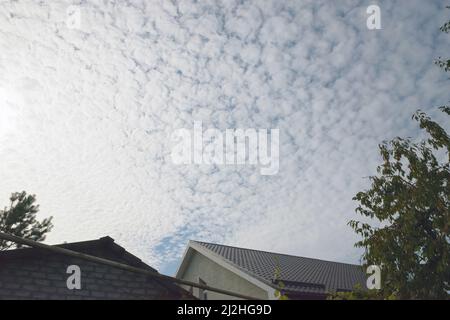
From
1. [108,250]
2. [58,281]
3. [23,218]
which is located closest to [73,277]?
[58,281]

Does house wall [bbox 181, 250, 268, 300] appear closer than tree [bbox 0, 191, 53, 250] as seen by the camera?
Yes

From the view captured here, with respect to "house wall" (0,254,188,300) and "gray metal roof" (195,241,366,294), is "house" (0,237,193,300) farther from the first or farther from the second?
"gray metal roof" (195,241,366,294)

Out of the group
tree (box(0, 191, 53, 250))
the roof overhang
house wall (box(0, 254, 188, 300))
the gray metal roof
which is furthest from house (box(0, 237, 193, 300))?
tree (box(0, 191, 53, 250))

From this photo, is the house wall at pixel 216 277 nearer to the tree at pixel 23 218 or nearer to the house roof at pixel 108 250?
the house roof at pixel 108 250

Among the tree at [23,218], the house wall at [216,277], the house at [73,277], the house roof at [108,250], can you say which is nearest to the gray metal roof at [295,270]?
the house wall at [216,277]

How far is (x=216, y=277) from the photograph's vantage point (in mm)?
14875

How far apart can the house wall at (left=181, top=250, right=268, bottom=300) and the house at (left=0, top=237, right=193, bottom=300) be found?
3394mm

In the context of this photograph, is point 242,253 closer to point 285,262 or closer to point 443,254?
point 285,262

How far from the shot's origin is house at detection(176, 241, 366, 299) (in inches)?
481

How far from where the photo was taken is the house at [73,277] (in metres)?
8.43

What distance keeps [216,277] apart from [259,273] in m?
2.39

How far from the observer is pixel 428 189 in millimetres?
10664
